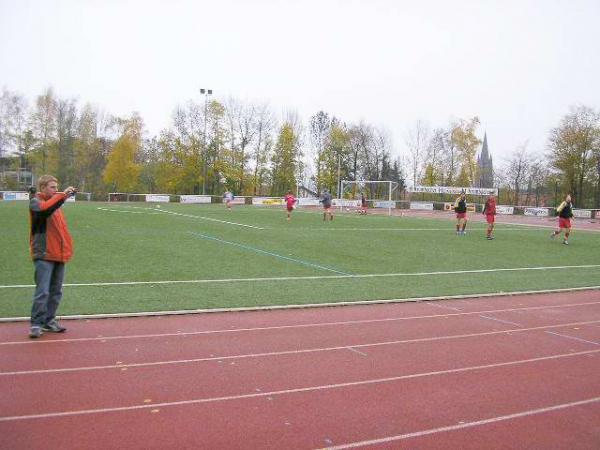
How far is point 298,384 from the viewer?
527cm

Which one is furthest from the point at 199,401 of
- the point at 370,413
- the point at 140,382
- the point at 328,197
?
the point at 328,197

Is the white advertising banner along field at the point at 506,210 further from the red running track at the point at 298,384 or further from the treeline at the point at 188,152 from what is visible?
the red running track at the point at 298,384

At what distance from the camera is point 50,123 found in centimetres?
6788

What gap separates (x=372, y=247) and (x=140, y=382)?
13.5m

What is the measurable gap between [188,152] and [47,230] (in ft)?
210

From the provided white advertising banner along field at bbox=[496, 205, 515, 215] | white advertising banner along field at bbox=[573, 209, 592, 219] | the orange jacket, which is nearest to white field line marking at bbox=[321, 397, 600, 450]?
the orange jacket

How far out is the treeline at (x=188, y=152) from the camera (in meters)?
66.6

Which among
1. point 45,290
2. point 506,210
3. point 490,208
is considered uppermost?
point 490,208

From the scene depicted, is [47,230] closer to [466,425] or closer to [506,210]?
[466,425]

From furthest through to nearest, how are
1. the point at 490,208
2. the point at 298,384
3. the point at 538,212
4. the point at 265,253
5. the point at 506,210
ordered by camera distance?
the point at 506,210 → the point at 538,212 → the point at 490,208 → the point at 265,253 → the point at 298,384

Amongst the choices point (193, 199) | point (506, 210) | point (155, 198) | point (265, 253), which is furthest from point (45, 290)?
point (506, 210)

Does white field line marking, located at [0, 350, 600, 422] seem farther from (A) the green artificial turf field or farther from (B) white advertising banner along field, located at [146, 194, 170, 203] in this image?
(B) white advertising banner along field, located at [146, 194, 170, 203]

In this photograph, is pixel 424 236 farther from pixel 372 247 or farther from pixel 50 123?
pixel 50 123

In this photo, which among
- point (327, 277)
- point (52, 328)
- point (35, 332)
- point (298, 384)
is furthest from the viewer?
point (327, 277)
